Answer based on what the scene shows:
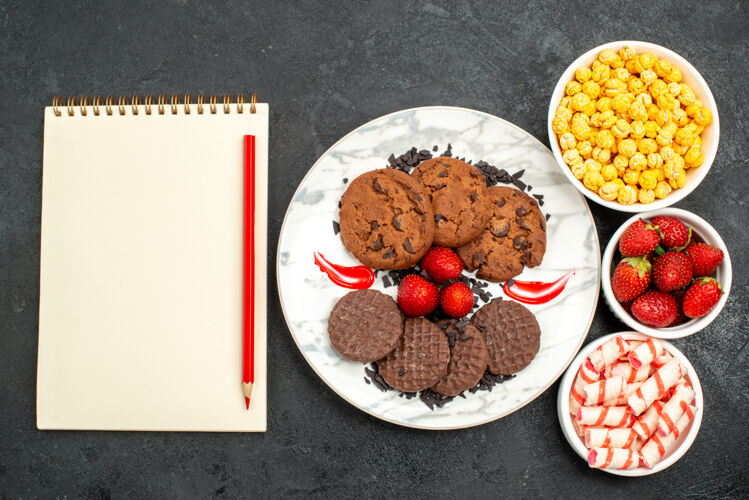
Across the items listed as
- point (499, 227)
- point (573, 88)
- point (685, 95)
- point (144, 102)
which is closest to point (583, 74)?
point (573, 88)

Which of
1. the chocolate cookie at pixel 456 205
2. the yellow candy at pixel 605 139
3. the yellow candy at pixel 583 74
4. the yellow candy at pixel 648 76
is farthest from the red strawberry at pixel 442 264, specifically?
the yellow candy at pixel 648 76

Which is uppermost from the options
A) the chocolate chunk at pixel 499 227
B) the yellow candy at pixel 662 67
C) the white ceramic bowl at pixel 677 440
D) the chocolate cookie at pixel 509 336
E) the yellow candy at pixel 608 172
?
the yellow candy at pixel 662 67

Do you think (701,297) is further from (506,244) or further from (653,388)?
(506,244)

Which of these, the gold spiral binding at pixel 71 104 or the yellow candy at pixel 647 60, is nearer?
the yellow candy at pixel 647 60

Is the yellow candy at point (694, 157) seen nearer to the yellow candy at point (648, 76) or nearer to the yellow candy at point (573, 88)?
the yellow candy at point (648, 76)

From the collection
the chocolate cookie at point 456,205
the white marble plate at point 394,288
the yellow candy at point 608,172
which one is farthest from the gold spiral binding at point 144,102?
the yellow candy at point 608,172

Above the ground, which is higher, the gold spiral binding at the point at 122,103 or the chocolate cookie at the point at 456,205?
the gold spiral binding at the point at 122,103
